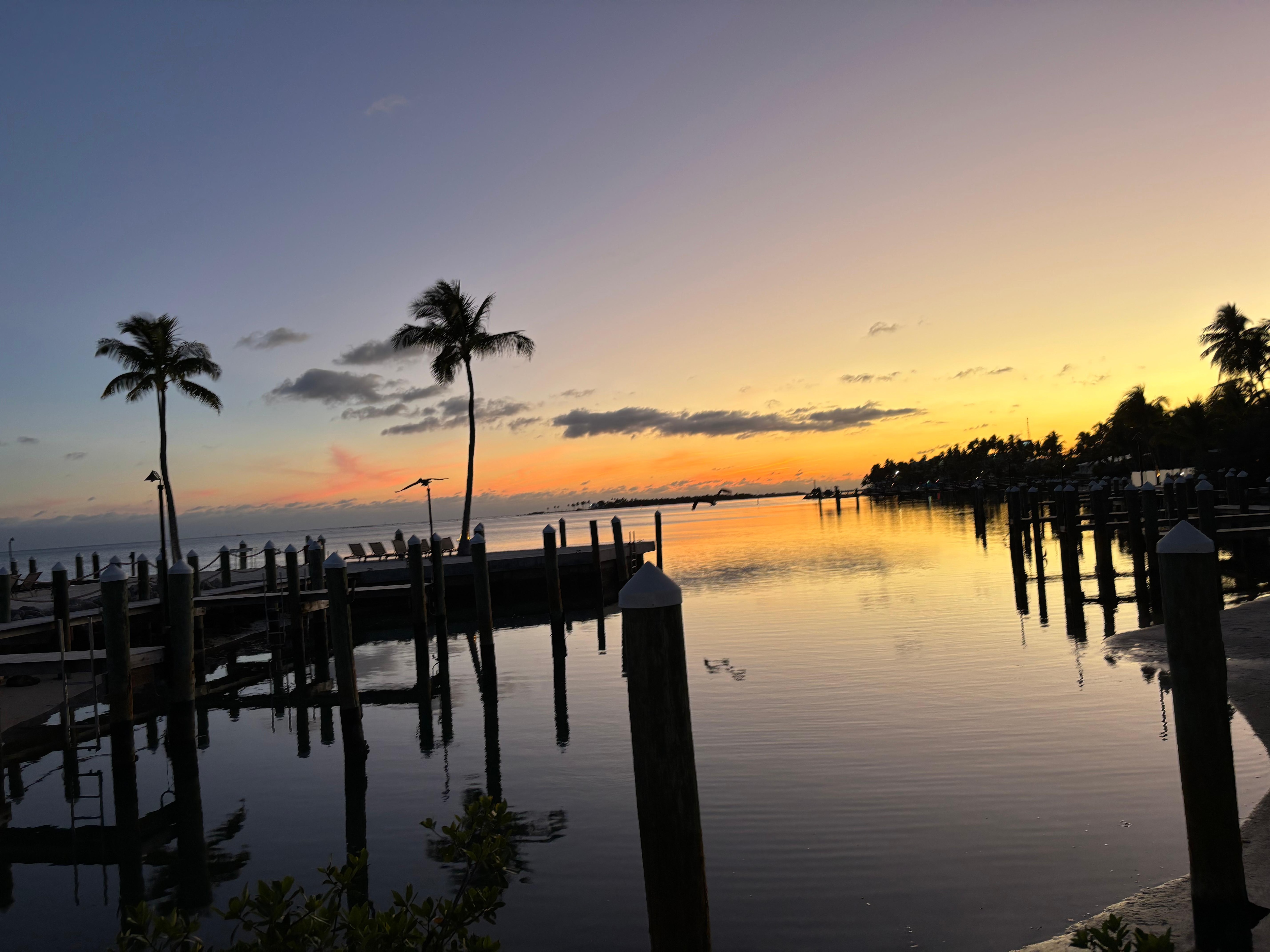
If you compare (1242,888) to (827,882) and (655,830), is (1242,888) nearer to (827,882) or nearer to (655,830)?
(827,882)

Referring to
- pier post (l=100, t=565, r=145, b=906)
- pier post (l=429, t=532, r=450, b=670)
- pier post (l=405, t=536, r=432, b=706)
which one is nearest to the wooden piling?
pier post (l=100, t=565, r=145, b=906)

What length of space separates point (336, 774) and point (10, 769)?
4.71m

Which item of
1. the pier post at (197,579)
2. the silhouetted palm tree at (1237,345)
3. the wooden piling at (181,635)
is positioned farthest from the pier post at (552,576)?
the silhouetted palm tree at (1237,345)

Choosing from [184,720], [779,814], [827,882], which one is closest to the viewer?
[827,882]

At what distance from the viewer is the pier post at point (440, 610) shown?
1873cm

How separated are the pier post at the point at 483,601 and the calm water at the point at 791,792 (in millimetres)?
646

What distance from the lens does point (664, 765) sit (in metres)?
3.76

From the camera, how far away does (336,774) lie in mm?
11078

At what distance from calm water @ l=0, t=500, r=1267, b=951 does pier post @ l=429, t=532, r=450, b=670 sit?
651mm

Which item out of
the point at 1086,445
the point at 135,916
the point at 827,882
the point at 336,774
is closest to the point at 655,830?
the point at 135,916

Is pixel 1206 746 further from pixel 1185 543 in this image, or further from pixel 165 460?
pixel 165 460

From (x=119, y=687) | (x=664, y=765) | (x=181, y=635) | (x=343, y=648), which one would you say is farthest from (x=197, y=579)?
(x=664, y=765)

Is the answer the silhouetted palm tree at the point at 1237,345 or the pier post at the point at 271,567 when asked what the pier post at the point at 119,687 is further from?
the silhouetted palm tree at the point at 1237,345

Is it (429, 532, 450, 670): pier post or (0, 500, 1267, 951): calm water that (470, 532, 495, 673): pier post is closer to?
(0, 500, 1267, 951): calm water
